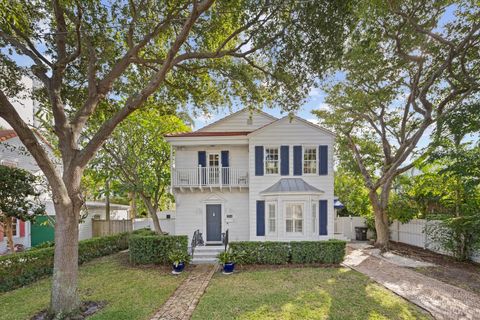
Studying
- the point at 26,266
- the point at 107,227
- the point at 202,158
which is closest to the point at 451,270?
the point at 202,158

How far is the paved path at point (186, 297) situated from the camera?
6121 mm

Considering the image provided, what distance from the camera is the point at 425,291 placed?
7.69m

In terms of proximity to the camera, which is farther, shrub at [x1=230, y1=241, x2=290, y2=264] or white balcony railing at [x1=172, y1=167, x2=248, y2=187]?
white balcony railing at [x1=172, y1=167, x2=248, y2=187]

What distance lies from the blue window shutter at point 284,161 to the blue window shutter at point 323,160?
160 cm

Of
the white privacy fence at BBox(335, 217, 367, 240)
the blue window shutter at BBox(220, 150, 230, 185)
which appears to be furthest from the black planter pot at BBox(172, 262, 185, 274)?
the white privacy fence at BBox(335, 217, 367, 240)

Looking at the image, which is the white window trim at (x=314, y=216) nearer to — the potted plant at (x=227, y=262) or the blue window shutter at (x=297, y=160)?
the blue window shutter at (x=297, y=160)

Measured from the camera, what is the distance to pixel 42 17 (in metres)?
7.79

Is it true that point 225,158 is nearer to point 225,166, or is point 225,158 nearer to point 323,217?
point 225,166

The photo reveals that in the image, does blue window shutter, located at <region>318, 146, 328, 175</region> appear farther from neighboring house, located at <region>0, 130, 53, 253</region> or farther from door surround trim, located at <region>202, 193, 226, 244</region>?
neighboring house, located at <region>0, 130, 53, 253</region>

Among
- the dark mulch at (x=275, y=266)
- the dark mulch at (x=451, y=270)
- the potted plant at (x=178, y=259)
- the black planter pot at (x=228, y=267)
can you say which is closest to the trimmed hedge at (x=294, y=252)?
A: the dark mulch at (x=275, y=266)

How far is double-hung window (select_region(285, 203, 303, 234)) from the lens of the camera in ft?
43.0

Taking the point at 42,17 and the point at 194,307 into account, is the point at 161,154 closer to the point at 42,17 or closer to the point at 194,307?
the point at 42,17

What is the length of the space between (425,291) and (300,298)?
3.79 m

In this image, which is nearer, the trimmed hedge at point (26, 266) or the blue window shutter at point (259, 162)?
the trimmed hedge at point (26, 266)
